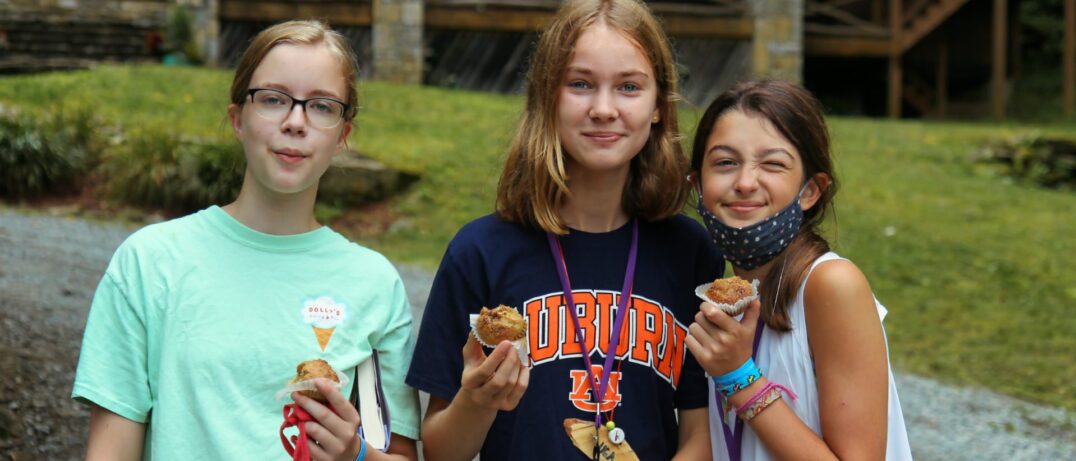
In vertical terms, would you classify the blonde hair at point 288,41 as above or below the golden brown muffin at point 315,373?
above

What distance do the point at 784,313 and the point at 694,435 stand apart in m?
0.39

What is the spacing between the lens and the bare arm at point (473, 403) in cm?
243

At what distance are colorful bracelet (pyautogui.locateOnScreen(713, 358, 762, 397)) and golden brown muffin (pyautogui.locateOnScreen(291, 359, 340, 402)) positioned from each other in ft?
2.77

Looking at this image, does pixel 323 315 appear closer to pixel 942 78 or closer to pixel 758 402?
pixel 758 402

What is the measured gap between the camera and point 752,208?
2770mm

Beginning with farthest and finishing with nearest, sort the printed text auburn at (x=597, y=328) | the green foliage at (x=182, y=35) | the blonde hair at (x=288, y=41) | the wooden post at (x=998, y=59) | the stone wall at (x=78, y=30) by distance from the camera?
1. the wooden post at (x=998, y=59)
2. the stone wall at (x=78, y=30)
3. the green foliage at (x=182, y=35)
4. the printed text auburn at (x=597, y=328)
5. the blonde hair at (x=288, y=41)

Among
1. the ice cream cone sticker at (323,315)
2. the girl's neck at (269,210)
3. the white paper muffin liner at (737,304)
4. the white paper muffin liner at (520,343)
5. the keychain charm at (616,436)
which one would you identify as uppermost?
the girl's neck at (269,210)

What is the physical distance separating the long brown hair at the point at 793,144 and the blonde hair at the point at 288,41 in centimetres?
87

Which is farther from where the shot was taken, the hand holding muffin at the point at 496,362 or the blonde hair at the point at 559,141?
the blonde hair at the point at 559,141

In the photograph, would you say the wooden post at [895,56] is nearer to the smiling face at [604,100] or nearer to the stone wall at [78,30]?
the stone wall at [78,30]

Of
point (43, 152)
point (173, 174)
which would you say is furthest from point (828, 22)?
point (43, 152)

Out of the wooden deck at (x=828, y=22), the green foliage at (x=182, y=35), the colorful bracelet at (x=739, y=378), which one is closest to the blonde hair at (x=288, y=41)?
the colorful bracelet at (x=739, y=378)

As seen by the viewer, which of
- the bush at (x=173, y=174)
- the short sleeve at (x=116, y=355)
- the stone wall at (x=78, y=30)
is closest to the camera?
the short sleeve at (x=116, y=355)

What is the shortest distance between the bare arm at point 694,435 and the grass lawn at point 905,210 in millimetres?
4603
